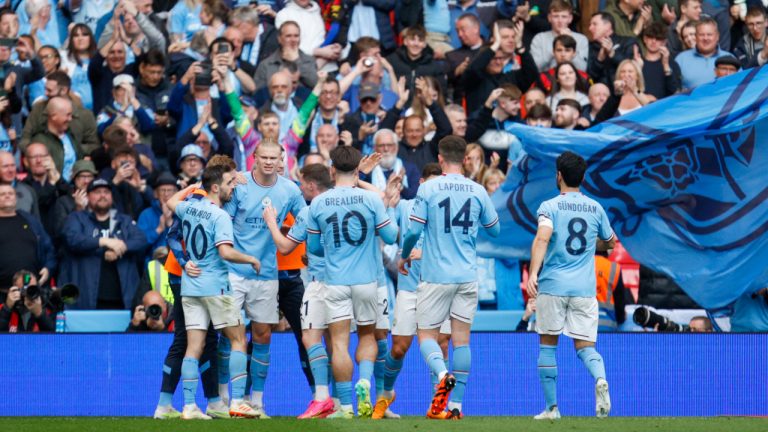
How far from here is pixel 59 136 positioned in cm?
1844

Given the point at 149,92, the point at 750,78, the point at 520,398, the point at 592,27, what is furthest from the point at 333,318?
the point at 592,27

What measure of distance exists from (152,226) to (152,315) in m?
2.53

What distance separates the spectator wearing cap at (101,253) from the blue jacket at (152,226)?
0.27 metres

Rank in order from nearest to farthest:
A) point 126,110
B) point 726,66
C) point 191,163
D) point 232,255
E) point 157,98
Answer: point 232,255, point 191,163, point 726,66, point 126,110, point 157,98

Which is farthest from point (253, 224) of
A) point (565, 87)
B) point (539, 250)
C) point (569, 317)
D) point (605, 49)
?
point (605, 49)

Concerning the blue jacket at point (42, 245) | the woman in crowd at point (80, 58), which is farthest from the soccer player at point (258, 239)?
the woman in crowd at point (80, 58)

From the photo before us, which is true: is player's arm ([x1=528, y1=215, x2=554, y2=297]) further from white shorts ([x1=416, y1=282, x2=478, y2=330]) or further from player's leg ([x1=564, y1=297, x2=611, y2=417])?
white shorts ([x1=416, y1=282, x2=478, y2=330])

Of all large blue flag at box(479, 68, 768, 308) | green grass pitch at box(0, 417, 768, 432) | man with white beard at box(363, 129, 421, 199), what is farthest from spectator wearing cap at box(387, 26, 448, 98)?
green grass pitch at box(0, 417, 768, 432)

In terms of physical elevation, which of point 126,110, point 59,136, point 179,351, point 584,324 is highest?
point 126,110

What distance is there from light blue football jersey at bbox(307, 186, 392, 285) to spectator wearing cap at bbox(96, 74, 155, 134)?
710cm

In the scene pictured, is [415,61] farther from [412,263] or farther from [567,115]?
[412,263]

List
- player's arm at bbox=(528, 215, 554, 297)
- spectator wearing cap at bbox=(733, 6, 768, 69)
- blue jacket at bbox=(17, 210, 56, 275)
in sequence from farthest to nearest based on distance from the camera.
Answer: spectator wearing cap at bbox=(733, 6, 768, 69) → blue jacket at bbox=(17, 210, 56, 275) → player's arm at bbox=(528, 215, 554, 297)

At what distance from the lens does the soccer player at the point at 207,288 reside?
41.3ft

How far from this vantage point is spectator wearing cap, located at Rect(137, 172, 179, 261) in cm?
1738
